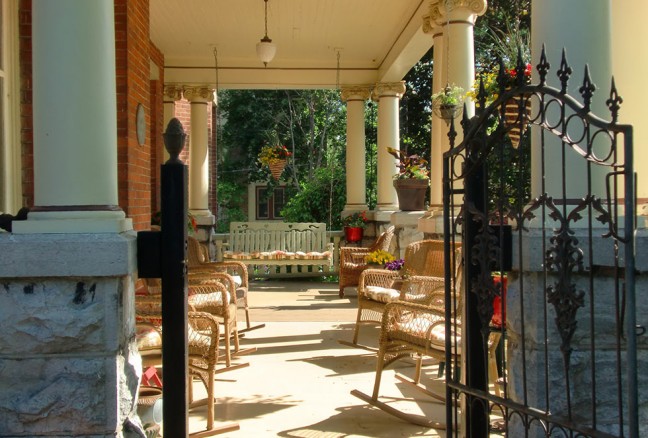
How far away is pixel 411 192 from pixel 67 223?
6613mm

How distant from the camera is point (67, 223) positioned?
279 cm

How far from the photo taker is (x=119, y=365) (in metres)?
2.74

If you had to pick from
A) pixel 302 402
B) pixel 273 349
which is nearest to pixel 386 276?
pixel 273 349

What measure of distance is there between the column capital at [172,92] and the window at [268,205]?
14600 mm

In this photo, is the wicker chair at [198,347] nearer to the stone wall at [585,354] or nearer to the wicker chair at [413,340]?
the wicker chair at [413,340]

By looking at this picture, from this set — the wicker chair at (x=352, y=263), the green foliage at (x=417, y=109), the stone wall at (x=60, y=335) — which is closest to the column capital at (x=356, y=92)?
the wicker chair at (x=352, y=263)

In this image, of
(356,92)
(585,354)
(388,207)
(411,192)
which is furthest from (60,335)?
(356,92)

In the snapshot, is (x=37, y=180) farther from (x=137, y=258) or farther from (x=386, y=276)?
(x=386, y=276)

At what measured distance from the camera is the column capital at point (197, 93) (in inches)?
438

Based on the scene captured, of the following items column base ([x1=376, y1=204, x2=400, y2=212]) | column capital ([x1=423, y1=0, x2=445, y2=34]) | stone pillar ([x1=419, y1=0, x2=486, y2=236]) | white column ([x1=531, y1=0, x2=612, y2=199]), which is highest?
column capital ([x1=423, y1=0, x2=445, y2=34])

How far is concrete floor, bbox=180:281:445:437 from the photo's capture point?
4.02 metres

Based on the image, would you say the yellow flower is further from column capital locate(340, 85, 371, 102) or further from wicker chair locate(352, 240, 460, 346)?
column capital locate(340, 85, 371, 102)

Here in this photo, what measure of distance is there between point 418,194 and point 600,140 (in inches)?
246

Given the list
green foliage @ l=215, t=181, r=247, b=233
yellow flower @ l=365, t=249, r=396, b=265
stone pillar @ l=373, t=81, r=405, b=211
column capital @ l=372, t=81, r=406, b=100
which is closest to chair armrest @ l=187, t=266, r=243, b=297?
yellow flower @ l=365, t=249, r=396, b=265
